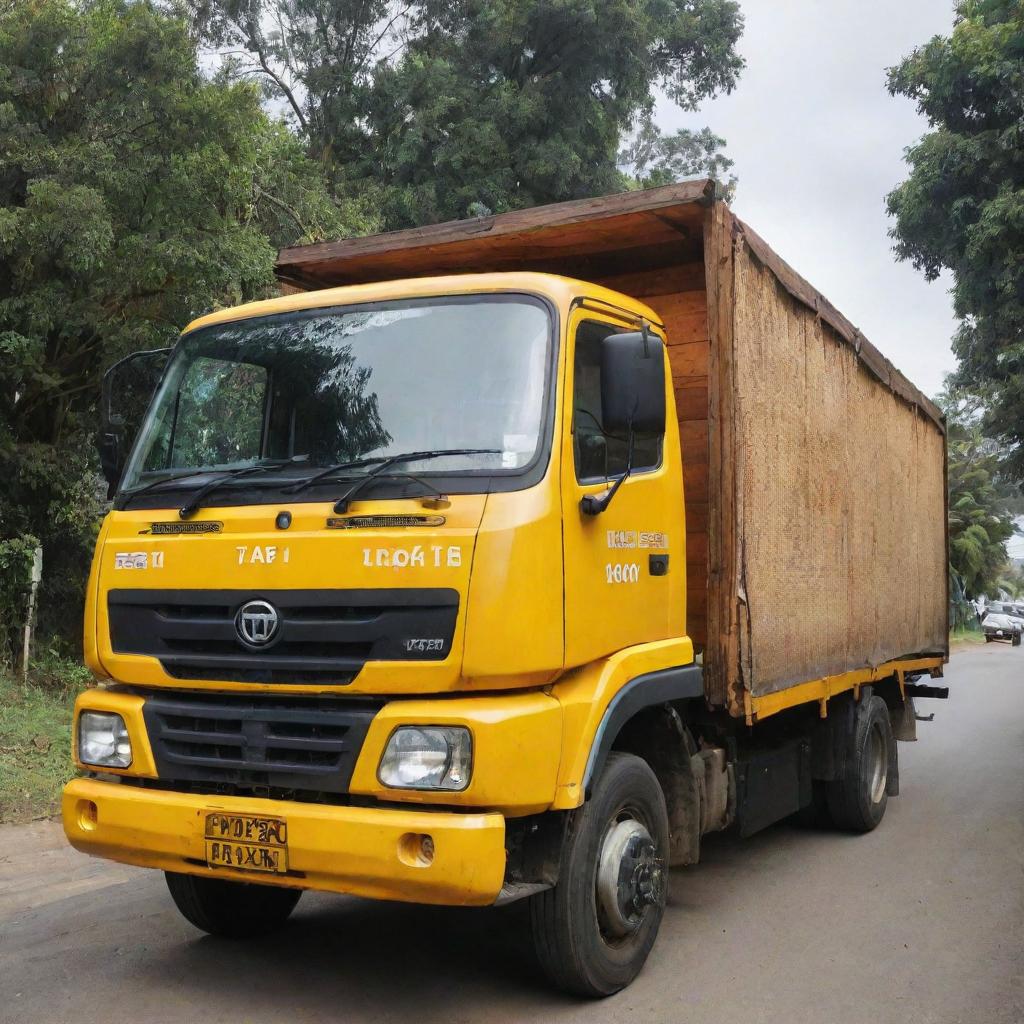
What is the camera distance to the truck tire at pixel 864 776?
22.5 feet

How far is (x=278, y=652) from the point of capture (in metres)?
3.79

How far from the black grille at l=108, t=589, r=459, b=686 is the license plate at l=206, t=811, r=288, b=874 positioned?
0.45m

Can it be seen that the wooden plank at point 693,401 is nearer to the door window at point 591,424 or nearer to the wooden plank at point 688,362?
the wooden plank at point 688,362

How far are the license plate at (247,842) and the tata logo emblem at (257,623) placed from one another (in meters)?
0.57

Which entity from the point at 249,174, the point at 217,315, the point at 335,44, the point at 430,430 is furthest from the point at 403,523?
the point at 335,44

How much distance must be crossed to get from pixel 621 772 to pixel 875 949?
1545 mm

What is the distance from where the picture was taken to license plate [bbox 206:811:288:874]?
3635mm

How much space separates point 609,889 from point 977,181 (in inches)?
690

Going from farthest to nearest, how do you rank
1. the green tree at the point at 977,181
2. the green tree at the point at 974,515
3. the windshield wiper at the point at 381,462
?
the green tree at the point at 974,515 < the green tree at the point at 977,181 < the windshield wiper at the point at 381,462

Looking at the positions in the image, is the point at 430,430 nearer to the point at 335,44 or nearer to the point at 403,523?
the point at 403,523

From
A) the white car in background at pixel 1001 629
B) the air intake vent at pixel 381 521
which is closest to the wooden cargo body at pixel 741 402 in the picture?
the air intake vent at pixel 381 521

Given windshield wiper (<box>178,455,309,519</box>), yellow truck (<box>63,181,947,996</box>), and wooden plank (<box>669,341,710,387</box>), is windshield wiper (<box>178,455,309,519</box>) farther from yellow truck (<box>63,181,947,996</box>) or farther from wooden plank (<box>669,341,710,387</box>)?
wooden plank (<box>669,341,710,387</box>)

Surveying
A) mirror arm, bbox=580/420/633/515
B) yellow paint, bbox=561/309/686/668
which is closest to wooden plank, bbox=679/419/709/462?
yellow paint, bbox=561/309/686/668

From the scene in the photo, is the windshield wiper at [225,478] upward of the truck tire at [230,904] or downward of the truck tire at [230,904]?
upward
